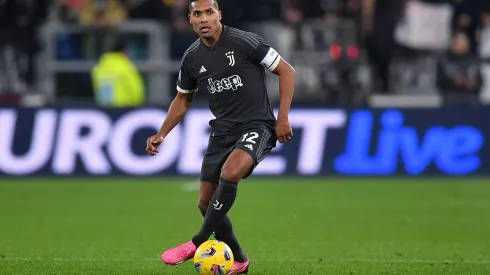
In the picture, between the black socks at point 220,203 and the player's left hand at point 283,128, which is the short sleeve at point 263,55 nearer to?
the player's left hand at point 283,128

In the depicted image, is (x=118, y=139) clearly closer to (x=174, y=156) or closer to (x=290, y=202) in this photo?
(x=174, y=156)

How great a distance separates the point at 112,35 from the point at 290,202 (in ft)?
25.5

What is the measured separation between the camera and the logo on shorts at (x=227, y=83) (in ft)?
26.1

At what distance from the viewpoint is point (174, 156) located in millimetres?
16078

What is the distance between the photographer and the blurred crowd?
18.2 m

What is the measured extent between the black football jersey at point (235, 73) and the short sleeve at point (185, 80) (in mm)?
55

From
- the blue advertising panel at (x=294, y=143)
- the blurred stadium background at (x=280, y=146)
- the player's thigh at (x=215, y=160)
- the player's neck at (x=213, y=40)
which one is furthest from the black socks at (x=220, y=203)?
the blue advertising panel at (x=294, y=143)

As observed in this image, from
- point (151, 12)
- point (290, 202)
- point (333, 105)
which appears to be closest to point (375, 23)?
point (333, 105)

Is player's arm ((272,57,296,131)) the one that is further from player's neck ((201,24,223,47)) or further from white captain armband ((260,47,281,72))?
player's neck ((201,24,223,47))

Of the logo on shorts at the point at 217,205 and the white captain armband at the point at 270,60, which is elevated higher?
the white captain armband at the point at 270,60

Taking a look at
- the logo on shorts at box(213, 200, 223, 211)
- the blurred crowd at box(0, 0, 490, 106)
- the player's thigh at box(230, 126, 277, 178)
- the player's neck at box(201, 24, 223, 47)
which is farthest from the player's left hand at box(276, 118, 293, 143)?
the blurred crowd at box(0, 0, 490, 106)

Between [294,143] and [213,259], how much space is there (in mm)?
8651

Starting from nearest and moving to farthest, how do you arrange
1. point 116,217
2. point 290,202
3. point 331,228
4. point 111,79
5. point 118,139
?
point 331,228, point 116,217, point 290,202, point 118,139, point 111,79

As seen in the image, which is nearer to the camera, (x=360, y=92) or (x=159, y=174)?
(x=159, y=174)
